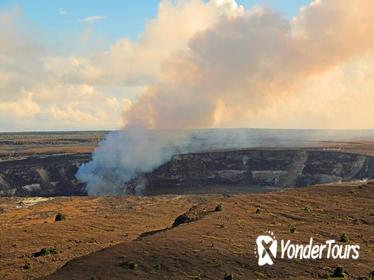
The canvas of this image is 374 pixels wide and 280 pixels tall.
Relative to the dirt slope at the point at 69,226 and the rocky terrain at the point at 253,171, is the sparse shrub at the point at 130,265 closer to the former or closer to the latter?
the dirt slope at the point at 69,226

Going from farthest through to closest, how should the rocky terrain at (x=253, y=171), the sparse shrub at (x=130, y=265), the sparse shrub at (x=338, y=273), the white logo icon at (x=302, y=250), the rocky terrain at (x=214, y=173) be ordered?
1. the rocky terrain at (x=253, y=171)
2. the rocky terrain at (x=214, y=173)
3. the white logo icon at (x=302, y=250)
4. the sparse shrub at (x=130, y=265)
5. the sparse shrub at (x=338, y=273)

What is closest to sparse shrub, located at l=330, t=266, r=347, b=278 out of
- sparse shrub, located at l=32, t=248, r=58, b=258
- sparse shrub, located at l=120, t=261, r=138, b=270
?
sparse shrub, located at l=120, t=261, r=138, b=270

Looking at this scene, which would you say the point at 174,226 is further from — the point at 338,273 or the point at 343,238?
the point at 338,273

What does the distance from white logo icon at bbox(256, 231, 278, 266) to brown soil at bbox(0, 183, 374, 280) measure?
629 millimetres

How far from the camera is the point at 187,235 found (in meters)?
47.5

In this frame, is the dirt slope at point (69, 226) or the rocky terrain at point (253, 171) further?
the rocky terrain at point (253, 171)

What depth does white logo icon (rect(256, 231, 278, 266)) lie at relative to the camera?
39778 mm

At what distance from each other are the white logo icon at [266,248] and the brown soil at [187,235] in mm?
629

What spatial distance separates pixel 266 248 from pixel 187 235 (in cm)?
788

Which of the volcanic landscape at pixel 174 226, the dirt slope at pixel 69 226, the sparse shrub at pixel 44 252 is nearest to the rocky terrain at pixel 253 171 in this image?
the volcanic landscape at pixel 174 226

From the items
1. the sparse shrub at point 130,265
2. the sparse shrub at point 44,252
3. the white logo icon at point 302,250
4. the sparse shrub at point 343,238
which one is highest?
the sparse shrub at point 343,238

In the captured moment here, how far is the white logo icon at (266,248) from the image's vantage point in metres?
39.8


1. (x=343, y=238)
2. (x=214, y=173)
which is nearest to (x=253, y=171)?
(x=214, y=173)

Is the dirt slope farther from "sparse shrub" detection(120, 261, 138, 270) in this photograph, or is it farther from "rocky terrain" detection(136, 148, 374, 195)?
"rocky terrain" detection(136, 148, 374, 195)
